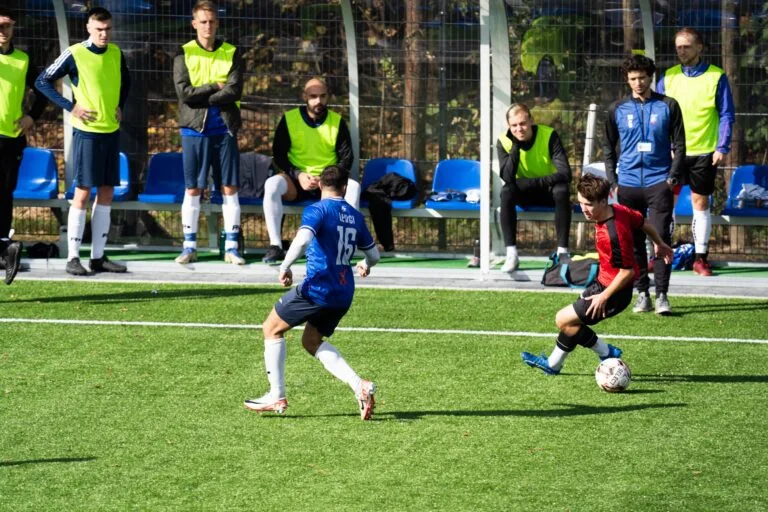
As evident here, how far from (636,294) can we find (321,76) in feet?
13.6

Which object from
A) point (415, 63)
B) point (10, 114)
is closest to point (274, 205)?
point (415, 63)

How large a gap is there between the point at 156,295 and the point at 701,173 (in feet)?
15.5

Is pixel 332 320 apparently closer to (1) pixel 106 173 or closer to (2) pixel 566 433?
(2) pixel 566 433

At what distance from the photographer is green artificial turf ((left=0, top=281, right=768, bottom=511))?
20.5ft

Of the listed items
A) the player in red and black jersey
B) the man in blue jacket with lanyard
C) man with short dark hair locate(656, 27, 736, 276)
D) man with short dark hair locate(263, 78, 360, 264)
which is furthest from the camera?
man with short dark hair locate(263, 78, 360, 264)

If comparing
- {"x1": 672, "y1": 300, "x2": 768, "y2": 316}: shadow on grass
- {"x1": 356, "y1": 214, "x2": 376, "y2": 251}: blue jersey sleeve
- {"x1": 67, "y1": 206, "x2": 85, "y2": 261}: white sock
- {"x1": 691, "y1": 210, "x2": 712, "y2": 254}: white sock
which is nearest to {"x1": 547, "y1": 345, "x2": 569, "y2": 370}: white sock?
{"x1": 356, "y1": 214, "x2": 376, "y2": 251}: blue jersey sleeve

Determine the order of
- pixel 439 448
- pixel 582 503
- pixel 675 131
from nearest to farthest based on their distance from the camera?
pixel 582 503 → pixel 439 448 → pixel 675 131

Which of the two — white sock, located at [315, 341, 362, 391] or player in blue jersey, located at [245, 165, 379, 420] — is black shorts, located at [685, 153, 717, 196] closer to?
player in blue jersey, located at [245, 165, 379, 420]

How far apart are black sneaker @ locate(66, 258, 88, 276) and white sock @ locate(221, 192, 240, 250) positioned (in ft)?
4.42

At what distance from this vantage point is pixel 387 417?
7.59m

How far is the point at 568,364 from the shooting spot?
9117 millimetres

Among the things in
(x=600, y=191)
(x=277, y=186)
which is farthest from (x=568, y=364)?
(x=277, y=186)

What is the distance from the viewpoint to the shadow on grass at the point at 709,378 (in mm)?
8555

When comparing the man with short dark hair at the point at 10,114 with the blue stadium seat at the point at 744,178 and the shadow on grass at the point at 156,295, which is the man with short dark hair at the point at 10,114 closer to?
the shadow on grass at the point at 156,295
